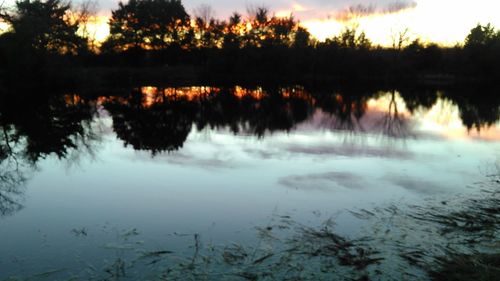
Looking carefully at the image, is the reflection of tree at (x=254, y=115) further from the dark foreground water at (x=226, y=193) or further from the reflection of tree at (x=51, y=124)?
the reflection of tree at (x=51, y=124)

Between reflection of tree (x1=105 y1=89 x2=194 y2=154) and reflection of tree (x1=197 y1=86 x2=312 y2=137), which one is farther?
reflection of tree (x1=197 y1=86 x2=312 y2=137)

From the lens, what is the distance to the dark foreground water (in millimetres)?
6861

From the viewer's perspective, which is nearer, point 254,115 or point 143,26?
point 254,115

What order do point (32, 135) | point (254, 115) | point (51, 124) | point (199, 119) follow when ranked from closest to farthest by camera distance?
1. point (32, 135)
2. point (51, 124)
3. point (199, 119)
4. point (254, 115)

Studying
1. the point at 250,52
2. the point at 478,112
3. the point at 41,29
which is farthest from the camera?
the point at 250,52

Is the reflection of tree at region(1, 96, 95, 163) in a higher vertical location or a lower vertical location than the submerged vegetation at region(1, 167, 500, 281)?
higher

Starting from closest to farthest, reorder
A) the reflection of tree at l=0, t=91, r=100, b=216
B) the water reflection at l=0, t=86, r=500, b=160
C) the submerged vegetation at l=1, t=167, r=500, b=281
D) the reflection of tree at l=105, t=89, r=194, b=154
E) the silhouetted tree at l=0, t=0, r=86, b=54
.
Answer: the submerged vegetation at l=1, t=167, r=500, b=281 < the reflection of tree at l=0, t=91, r=100, b=216 < the reflection of tree at l=105, t=89, r=194, b=154 < the water reflection at l=0, t=86, r=500, b=160 < the silhouetted tree at l=0, t=0, r=86, b=54

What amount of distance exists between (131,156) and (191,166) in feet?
9.50

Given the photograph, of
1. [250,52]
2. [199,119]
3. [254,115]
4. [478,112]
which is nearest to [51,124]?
[199,119]

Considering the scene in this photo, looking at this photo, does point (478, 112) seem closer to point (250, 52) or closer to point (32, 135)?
point (32, 135)

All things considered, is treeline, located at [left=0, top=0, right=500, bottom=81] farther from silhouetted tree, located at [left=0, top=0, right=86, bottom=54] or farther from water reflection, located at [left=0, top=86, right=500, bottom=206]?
water reflection, located at [left=0, top=86, right=500, bottom=206]

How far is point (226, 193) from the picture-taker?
1100cm

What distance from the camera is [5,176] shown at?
42.9 feet

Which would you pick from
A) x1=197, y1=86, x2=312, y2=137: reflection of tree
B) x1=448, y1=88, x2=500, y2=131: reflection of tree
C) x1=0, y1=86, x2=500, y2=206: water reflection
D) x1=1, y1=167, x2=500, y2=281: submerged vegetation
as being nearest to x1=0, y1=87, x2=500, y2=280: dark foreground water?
x1=1, y1=167, x2=500, y2=281: submerged vegetation
